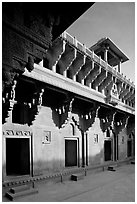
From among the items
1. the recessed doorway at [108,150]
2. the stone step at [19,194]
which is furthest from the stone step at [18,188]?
the recessed doorway at [108,150]

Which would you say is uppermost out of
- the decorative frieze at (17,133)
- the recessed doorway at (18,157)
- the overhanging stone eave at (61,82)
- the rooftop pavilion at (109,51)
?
the rooftop pavilion at (109,51)

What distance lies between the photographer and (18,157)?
873cm

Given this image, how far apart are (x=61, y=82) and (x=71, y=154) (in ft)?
16.8

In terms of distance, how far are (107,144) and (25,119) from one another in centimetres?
910

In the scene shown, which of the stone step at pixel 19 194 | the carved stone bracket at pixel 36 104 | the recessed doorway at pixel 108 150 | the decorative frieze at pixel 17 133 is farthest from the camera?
the recessed doorway at pixel 108 150

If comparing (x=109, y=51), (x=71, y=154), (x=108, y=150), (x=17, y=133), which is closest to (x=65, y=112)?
(x=17, y=133)

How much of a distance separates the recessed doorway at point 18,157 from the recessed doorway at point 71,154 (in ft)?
11.3

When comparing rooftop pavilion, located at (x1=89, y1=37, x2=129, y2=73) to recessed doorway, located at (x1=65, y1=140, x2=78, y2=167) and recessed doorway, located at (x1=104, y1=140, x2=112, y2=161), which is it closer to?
recessed doorway, located at (x1=104, y1=140, x2=112, y2=161)

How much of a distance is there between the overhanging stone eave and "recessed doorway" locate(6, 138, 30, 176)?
312 centimetres

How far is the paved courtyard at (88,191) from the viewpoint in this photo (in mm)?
6691

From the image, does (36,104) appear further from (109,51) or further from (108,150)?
(109,51)

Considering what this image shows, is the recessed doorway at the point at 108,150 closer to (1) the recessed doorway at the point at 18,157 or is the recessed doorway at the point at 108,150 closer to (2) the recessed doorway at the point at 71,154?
(2) the recessed doorway at the point at 71,154

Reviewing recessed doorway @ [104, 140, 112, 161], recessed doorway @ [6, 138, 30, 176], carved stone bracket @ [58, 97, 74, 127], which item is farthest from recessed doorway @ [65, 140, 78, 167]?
recessed doorway @ [104, 140, 112, 161]

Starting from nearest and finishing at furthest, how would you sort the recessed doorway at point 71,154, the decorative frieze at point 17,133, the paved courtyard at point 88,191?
the paved courtyard at point 88,191, the decorative frieze at point 17,133, the recessed doorway at point 71,154
